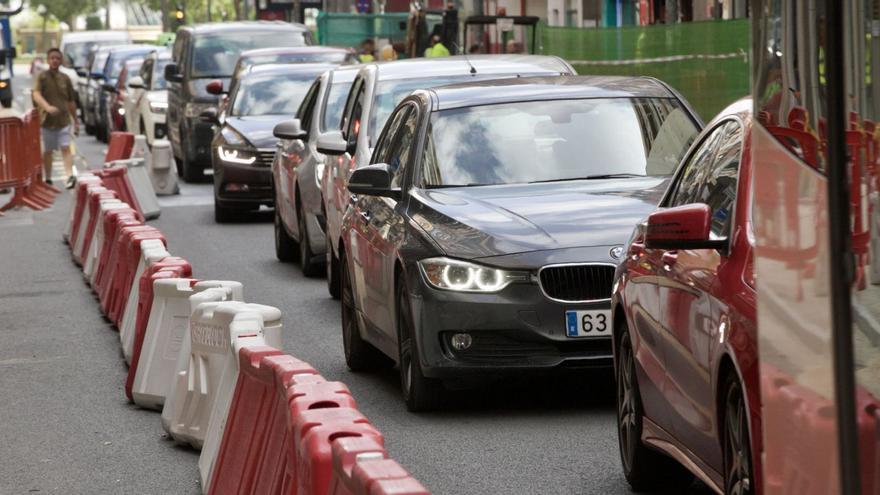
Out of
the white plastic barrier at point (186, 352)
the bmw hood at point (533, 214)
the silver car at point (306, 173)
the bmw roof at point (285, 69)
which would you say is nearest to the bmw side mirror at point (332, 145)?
the silver car at point (306, 173)

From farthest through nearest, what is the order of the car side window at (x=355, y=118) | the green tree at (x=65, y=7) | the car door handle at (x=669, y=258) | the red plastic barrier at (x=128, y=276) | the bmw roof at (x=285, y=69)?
the green tree at (x=65, y=7), the bmw roof at (x=285, y=69), the car side window at (x=355, y=118), the red plastic barrier at (x=128, y=276), the car door handle at (x=669, y=258)

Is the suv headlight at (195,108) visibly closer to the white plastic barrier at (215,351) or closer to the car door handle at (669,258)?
the white plastic barrier at (215,351)

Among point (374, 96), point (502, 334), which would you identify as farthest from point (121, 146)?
point (502, 334)

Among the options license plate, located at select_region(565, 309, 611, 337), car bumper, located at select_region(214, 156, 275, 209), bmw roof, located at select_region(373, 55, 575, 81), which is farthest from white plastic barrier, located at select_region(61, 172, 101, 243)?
license plate, located at select_region(565, 309, 611, 337)

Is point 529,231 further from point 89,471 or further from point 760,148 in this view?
point 760,148

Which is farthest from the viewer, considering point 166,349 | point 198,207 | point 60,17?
point 60,17

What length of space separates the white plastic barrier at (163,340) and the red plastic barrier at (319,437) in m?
4.55

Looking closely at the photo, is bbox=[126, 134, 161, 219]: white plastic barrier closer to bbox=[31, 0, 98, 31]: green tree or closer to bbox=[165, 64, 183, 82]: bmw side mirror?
bbox=[165, 64, 183, 82]: bmw side mirror

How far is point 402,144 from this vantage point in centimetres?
1116

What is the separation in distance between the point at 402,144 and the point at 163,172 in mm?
16704

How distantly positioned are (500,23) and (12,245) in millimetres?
15852

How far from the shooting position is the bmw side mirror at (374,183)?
34.4ft

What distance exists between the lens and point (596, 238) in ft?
30.8

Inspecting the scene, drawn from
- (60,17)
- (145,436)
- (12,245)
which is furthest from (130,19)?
(145,436)
